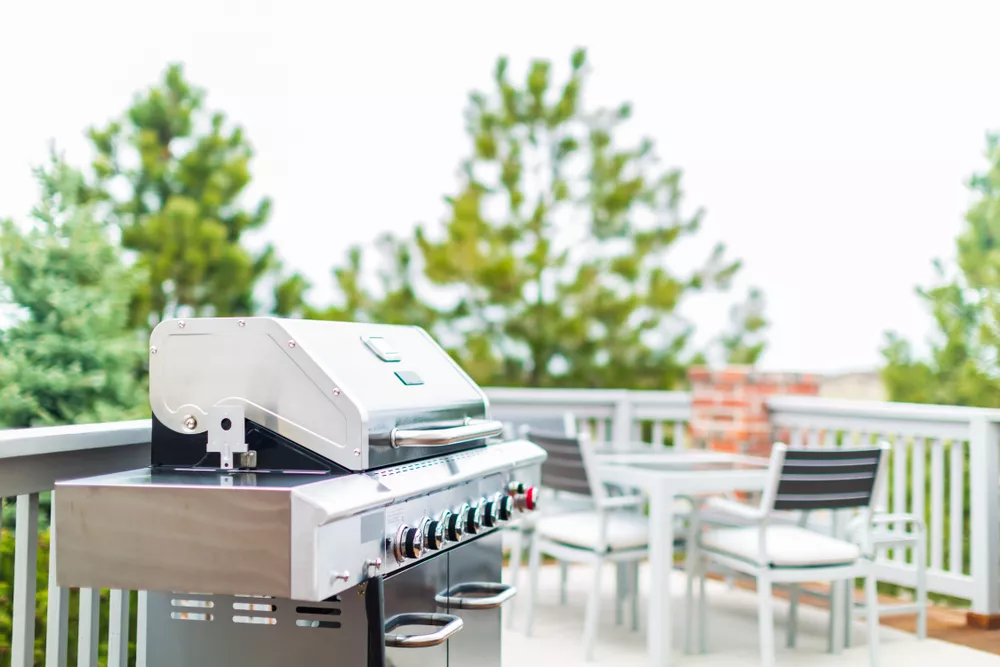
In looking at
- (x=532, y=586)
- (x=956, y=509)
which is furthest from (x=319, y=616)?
(x=956, y=509)

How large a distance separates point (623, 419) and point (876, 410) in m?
1.49

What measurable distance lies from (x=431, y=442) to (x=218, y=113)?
10.5m

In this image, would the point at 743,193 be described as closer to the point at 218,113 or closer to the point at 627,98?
the point at 627,98

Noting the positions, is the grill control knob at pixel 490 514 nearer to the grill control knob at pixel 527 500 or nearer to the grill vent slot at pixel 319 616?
the grill control knob at pixel 527 500

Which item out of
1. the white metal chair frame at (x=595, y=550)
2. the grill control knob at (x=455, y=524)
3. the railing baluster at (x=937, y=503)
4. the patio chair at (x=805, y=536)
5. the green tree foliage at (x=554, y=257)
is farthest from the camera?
the green tree foliage at (x=554, y=257)

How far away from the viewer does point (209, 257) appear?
35.3 ft

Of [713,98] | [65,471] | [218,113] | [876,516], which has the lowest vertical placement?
[876,516]

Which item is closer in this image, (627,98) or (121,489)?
(121,489)

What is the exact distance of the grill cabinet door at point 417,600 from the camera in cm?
179

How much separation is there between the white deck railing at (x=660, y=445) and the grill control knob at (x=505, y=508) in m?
0.81

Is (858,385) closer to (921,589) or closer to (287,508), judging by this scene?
(921,589)

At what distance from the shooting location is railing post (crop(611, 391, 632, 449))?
221 inches

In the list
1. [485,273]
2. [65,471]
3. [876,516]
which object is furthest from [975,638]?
[485,273]

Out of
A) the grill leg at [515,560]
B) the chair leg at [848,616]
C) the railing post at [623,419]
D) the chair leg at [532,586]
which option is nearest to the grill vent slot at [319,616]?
the chair leg at [532,586]
